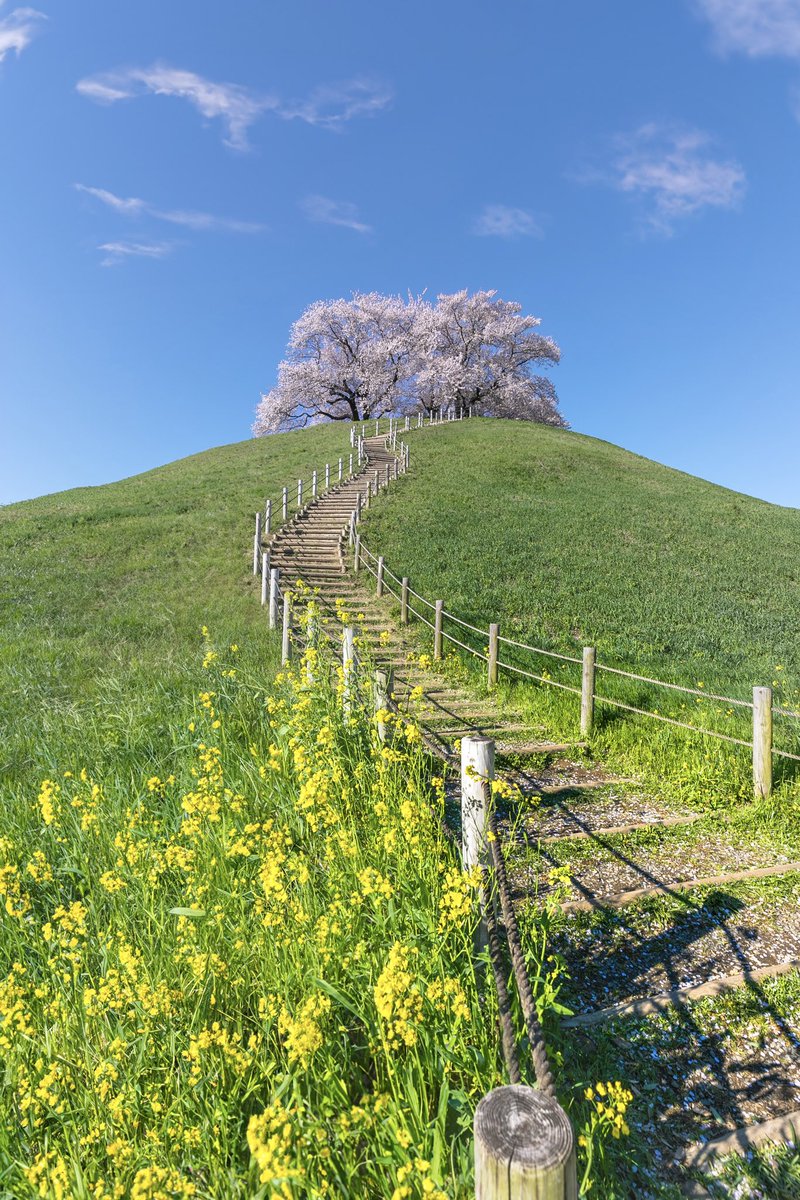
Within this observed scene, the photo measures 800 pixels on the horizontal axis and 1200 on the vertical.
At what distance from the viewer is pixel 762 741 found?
228 inches

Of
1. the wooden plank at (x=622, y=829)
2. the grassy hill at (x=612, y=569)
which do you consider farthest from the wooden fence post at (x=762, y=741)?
the wooden plank at (x=622, y=829)

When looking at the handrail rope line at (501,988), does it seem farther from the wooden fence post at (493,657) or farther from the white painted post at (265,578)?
the white painted post at (265,578)

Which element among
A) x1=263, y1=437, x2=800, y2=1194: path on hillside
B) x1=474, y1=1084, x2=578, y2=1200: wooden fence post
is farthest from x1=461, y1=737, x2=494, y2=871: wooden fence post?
x1=474, y1=1084, x2=578, y2=1200: wooden fence post

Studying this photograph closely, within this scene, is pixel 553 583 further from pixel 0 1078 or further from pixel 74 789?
pixel 0 1078

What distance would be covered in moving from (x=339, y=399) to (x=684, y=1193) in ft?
189

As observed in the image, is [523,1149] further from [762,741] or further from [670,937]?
[762,741]

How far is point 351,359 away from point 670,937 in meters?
55.6

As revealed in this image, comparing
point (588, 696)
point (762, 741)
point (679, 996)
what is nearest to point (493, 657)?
point (588, 696)

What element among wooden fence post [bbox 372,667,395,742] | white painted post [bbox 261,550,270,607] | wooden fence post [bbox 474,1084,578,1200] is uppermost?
white painted post [bbox 261,550,270,607]

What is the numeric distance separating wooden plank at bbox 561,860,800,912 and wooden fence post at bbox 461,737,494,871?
1.09m

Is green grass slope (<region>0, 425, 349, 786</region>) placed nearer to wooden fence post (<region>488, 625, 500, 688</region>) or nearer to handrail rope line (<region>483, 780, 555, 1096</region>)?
wooden fence post (<region>488, 625, 500, 688</region>)

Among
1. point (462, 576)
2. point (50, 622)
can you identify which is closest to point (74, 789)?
point (50, 622)

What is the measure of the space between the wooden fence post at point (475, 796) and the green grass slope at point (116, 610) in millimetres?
4303

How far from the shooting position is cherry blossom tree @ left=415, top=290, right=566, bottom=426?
53875 mm
